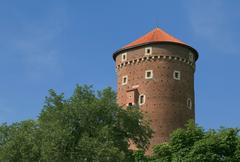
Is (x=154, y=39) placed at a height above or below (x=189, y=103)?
above

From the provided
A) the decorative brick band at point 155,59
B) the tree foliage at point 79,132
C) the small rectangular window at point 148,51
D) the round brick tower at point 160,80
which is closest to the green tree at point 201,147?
the tree foliage at point 79,132

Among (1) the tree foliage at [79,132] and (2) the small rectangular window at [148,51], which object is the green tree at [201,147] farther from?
(2) the small rectangular window at [148,51]

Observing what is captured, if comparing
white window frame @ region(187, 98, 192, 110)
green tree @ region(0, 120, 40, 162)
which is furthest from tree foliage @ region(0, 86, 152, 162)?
white window frame @ region(187, 98, 192, 110)

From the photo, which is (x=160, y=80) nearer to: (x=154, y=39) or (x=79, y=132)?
(x=154, y=39)

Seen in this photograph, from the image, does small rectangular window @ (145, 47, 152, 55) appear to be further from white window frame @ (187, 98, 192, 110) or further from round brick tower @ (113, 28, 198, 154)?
white window frame @ (187, 98, 192, 110)

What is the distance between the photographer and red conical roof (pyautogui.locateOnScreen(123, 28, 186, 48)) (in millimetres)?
45500

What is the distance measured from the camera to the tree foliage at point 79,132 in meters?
24.8

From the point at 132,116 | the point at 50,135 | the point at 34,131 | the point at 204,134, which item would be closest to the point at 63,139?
the point at 50,135

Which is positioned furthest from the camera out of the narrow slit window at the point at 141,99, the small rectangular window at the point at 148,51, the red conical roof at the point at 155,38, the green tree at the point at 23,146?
the red conical roof at the point at 155,38

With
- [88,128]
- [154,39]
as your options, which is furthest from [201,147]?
[154,39]

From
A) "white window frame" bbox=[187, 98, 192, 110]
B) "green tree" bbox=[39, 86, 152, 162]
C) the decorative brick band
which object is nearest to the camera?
"green tree" bbox=[39, 86, 152, 162]

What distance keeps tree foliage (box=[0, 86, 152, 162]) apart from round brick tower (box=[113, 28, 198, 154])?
1415 centimetres

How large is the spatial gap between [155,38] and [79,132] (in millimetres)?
21159

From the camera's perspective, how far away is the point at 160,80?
44.1m
